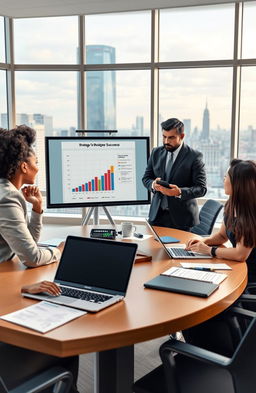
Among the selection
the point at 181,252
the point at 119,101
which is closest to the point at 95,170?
the point at 181,252

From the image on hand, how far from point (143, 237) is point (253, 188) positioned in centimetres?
91

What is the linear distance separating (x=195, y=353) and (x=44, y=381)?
1.62ft

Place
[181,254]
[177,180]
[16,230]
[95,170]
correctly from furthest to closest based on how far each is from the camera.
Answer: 1. [177,180]
2. [95,170]
3. [181,254]
4. [16,230]

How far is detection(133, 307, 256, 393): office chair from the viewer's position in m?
1.37

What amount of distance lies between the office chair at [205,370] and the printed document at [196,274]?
0.17m

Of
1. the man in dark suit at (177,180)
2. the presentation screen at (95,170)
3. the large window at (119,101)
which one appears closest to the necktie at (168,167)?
the man in dark suit at (177,180)

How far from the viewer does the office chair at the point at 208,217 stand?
326 centimetres

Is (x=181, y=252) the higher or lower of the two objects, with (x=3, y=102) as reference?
lower

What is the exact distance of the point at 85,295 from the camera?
1.75 meters

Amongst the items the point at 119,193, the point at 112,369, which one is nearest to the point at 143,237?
the point at 119,193

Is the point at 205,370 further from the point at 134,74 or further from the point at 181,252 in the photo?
the point at 134,74

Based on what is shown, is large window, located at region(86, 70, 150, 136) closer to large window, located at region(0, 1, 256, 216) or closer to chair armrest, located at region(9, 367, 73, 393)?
large window, located at region(0, 1, 256, 216)

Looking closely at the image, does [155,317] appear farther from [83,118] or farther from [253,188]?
[83,118]

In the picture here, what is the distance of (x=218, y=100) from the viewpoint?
602 centimetres
